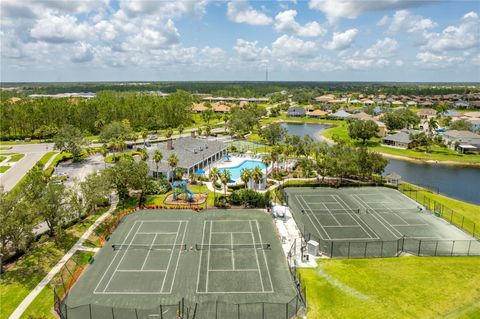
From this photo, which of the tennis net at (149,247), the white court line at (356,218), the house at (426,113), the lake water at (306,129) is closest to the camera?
the tennis net at (149,247)

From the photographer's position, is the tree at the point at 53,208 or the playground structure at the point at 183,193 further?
the playground structure at the point at 183,193

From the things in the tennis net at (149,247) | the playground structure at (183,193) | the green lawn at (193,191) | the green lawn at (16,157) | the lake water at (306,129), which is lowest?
the tennis net at (149,247)

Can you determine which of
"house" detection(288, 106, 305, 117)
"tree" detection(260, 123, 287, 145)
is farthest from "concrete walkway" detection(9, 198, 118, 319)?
"house" detection(288, 106, 305, 117)

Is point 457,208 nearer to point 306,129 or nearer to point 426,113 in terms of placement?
point 306,129

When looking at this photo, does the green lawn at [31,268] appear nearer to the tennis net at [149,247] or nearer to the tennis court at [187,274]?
the tennis court at [187,274]

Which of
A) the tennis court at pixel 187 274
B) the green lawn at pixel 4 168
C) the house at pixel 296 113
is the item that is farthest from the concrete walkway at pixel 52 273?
the house at pixel 296 113

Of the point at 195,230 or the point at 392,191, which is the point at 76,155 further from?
the point at 392,191

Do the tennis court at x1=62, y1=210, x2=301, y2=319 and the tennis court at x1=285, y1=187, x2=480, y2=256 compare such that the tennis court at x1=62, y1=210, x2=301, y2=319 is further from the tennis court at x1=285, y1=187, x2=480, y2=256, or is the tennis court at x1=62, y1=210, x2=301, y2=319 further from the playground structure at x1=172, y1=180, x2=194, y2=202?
the tennis court at x1=285, y1=187, x2=480, y2=256

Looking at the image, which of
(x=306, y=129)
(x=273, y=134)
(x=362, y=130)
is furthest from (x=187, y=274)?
(x=306, y=129)
